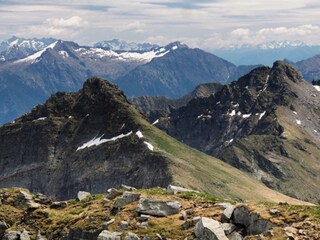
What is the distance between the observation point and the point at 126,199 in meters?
46.8

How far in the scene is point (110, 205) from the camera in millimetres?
47812

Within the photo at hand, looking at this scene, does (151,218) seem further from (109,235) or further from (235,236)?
(235,236)

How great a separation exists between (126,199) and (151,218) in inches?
193

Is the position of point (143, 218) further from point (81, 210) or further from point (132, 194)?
point (81, 210)

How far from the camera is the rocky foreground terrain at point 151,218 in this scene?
36.7 m

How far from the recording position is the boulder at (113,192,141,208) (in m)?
46.4

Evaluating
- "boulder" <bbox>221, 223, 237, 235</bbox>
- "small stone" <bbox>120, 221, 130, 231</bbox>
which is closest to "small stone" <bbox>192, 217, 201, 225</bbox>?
"boulder" <bbox>221, 223, 237, 235</bbox>

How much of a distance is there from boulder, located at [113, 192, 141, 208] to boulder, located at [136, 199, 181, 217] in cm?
265

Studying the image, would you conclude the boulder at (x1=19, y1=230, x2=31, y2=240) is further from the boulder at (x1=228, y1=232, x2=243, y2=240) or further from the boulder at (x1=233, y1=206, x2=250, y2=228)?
the boulder at (x1=228, y1=232, x2=243, y2=240)

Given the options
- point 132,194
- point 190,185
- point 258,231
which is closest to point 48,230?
point 132,194

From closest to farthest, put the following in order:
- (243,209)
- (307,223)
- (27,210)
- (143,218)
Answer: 1. (307,223)
2. (243,209)
3. (143,218)
4. (27,210)

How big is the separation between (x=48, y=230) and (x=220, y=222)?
16891 millimetres

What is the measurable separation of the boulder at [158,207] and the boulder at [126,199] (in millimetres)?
2649

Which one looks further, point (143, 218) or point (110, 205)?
point (110, 205)
